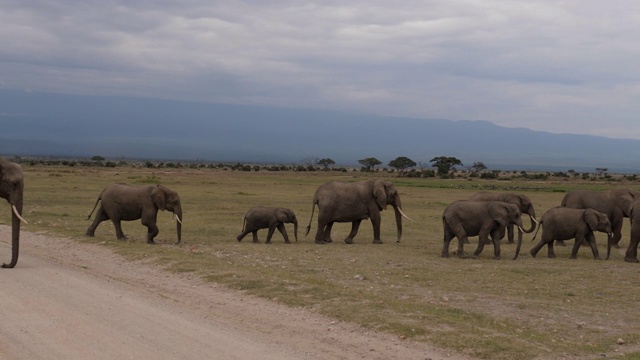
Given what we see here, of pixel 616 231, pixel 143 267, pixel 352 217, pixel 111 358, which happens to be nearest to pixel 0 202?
pixel 352 217

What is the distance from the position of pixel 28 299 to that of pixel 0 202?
2713 centimetres

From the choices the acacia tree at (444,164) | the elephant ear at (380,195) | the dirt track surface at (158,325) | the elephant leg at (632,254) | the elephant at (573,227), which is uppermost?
the acacia tree at (444,164)

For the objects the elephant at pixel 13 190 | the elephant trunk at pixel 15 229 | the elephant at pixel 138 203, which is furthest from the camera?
the elephant at pixel 138 203

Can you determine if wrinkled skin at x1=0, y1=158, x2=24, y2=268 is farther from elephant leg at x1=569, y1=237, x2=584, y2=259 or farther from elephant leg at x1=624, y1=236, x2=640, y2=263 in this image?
elephant leg at x1=624, y1=236, x2=640, y2=263

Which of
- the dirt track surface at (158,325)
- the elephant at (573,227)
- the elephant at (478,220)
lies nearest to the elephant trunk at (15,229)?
the dirt track surface at (158,325)

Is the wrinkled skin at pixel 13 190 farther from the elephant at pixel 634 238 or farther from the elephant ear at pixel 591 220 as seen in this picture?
the elephant at pixel 634 238

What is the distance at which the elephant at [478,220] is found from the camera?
2109cm

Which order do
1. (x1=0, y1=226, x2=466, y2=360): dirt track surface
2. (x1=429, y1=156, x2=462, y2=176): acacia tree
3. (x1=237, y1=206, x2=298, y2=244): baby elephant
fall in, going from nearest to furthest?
1. (x1=0, y1=226, x2=466, y2=360): dirt track surface
2. (x1=237, y1=206, x2=298, y2=244): baby elephant
3. (x1=429, y1=156, x2=462, y2=176): acacia tree

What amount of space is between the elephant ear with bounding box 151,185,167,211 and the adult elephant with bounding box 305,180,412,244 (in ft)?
16.1

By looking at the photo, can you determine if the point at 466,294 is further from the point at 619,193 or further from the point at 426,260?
the point at 619,193

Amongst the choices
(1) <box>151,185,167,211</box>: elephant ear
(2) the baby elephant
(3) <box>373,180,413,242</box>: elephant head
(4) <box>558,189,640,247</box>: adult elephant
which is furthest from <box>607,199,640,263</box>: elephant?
(1) <box>151,185,167,211</box>: elephant ear

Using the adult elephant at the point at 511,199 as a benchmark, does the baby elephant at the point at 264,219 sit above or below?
below

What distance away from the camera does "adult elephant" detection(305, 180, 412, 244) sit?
24.6 metres

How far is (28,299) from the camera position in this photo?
12.5 meters
